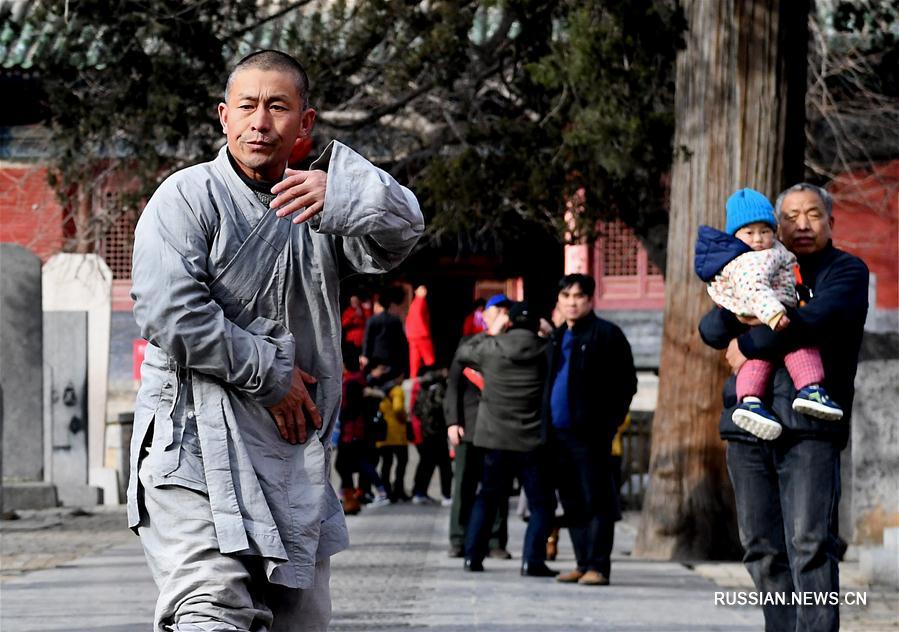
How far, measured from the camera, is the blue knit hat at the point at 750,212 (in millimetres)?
6414

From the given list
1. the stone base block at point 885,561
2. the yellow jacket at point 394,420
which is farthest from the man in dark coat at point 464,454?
the yellow jacket at point 394,420

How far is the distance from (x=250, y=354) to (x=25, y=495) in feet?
39.6

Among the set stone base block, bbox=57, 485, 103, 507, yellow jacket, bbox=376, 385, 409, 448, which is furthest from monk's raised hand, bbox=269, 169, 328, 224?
yellow jacket, bbox=376, 385, 409, 448

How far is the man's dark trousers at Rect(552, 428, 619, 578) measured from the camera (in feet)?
34.0

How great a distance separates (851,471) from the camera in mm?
11375

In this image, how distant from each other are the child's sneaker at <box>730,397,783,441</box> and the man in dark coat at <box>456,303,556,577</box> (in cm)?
452

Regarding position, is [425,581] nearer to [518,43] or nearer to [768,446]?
[768,446]

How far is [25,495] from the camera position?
15609mm

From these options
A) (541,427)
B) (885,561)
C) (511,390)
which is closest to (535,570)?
(541,427)

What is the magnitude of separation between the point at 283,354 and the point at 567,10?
31.5 ft

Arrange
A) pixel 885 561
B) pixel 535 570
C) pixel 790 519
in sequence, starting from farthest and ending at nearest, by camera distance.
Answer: pixel 535 570
pixel 885 561
pixel 790 519

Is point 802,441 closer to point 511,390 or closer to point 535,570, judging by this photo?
point 535,570

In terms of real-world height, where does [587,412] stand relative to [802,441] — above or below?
below

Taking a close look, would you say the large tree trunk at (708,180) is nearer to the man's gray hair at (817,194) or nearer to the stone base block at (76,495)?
the man's gray hair at (817,194)
